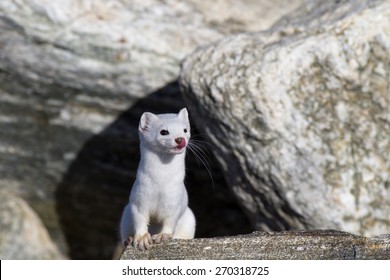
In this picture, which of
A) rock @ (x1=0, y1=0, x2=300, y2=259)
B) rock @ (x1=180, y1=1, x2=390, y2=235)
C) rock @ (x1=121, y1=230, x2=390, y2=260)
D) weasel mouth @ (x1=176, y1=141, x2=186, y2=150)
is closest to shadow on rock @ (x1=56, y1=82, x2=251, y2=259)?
rock @ (x1=0, y1=0, x2=300, y2=259)

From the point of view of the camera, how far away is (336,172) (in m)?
11.1

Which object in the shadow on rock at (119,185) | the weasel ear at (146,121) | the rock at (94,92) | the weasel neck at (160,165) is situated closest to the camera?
the weasel ear at (146,121)

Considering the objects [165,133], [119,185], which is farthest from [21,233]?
[165,133]

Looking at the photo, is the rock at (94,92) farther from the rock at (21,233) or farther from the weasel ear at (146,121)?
the weasel ear at (146,121)

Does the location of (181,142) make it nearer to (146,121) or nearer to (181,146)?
(181,146)

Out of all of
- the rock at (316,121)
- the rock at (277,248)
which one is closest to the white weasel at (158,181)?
the rock at (277,248)

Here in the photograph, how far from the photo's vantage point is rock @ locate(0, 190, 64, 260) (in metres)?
14.9

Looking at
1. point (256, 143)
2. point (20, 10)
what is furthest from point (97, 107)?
point (256, 143)

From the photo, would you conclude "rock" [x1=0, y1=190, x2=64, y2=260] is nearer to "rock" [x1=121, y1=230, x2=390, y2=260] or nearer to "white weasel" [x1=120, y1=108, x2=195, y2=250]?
"white weasel" [x1=120, y1=108, x2=195, y2=250]

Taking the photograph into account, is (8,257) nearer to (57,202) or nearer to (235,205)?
(57,202)

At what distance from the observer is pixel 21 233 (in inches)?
596

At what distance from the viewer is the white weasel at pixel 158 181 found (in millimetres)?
8609

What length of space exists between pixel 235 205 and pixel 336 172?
11.8ft

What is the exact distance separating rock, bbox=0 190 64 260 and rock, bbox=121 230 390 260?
22.3ft
